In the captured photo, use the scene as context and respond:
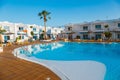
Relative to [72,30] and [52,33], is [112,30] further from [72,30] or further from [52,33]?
[52,33]

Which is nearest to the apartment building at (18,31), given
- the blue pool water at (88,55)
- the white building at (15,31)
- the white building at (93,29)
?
the white building at (15,31)

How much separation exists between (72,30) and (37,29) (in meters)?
10.9

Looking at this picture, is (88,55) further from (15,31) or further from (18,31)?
(18,31)

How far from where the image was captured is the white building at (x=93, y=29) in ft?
86.7

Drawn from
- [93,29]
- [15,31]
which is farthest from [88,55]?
[15,31]

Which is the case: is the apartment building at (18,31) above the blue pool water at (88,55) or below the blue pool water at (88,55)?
above

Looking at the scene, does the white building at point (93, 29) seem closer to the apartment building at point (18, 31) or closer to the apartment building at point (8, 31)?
the apartment building at point (18, 31)

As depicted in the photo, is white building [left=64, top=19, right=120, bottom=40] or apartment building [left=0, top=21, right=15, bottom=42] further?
white building [left=64, top=19, right=120, bottom=40]

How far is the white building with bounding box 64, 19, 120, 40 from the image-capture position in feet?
86.7

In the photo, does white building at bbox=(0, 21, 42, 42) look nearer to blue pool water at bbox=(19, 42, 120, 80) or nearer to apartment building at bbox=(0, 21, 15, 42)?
apartment building at bbox=(0, 21, 15, 42)

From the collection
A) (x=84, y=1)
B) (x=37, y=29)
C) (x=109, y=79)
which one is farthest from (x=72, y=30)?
(x=109, y=79)

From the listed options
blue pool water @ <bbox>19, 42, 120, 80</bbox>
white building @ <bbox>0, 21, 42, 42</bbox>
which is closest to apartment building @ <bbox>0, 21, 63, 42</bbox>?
white building @ <bbox>0, 21, 42, 42</bbox>

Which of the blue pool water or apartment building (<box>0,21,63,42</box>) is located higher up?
apartment building (<box>0,21,63,42</box>)

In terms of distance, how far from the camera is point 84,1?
21406 mm
